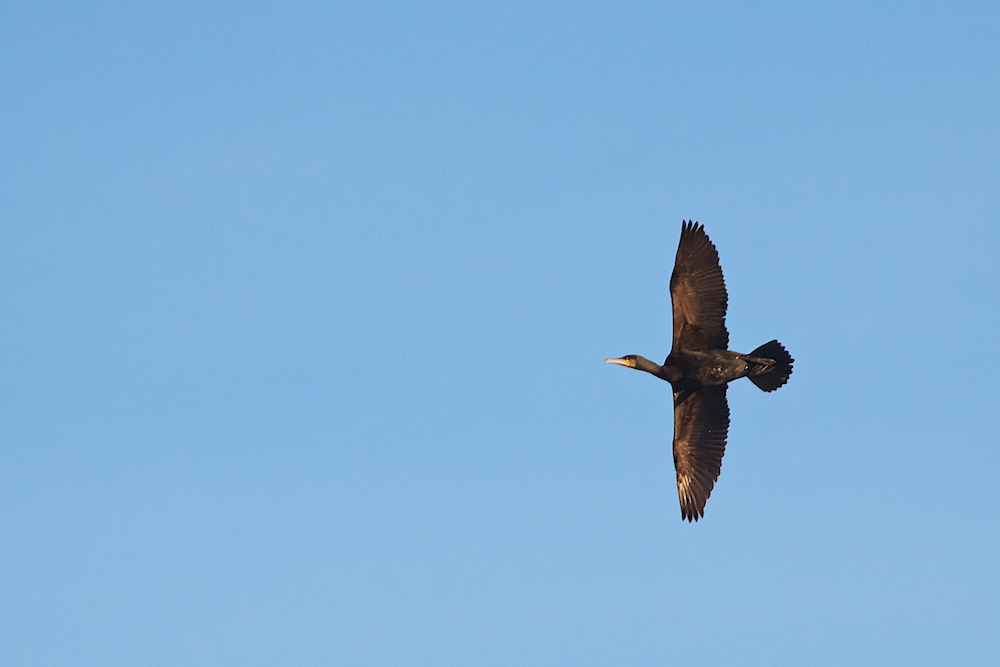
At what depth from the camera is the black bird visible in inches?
1075

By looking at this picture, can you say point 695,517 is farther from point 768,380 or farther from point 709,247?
point 709,247

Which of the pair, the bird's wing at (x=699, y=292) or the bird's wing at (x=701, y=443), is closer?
the bird's wing at (x=699, y=292)

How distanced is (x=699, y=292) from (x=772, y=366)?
1870mm

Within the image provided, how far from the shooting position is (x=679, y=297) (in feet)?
89.8

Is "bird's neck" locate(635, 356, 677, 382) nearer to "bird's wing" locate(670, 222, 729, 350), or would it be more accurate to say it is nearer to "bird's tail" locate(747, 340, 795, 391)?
"bird's wing" locate(670, 222, 729, 350)

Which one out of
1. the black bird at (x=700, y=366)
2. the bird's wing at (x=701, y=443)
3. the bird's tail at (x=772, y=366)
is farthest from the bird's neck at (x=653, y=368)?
the bird's tail at (x=772, y=366)

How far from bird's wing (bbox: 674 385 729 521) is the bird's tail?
2.47ft

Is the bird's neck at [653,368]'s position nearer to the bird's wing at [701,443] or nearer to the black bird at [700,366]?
the black bird at [700,366]

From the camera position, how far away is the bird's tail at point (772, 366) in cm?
2766

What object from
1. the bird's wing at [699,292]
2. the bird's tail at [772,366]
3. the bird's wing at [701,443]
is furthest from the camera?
the bird's wing at [701,443]

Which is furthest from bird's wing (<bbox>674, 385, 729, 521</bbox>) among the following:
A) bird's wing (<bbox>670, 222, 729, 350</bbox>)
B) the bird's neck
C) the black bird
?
bird's wing (<bbox>670, 222, 729, 350</bbox>)

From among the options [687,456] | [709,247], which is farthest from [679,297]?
[687,456]

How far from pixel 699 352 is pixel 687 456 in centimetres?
213

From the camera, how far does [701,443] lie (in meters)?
28.5
